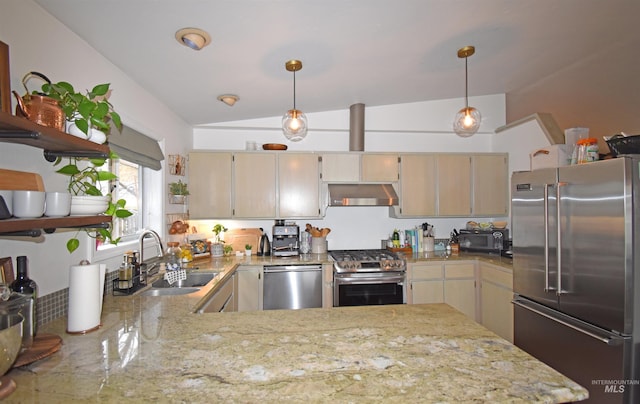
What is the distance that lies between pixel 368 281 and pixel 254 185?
1666 mm

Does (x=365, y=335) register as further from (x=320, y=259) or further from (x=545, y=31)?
(x=545, y=31)

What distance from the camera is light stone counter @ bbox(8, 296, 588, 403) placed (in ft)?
2.75

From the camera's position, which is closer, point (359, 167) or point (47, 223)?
point (47, 223)

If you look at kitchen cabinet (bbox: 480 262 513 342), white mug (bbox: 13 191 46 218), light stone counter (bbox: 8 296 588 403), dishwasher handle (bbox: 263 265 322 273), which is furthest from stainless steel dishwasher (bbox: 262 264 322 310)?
white mug (bbox: 13 191 46 218)

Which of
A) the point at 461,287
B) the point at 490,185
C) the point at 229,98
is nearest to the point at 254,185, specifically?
the point at 229,98

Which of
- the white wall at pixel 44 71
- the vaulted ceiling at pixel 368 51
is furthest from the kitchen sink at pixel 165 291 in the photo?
the vaulted ceiling at pixel 368 51

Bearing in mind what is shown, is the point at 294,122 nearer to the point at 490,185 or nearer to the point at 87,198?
the point at 87,198

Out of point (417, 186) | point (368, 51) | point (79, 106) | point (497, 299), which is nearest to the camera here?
point (79, 106)

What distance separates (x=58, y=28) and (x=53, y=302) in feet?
4.52

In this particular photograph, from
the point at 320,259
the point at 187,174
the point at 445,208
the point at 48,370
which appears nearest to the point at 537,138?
the point at 445,208

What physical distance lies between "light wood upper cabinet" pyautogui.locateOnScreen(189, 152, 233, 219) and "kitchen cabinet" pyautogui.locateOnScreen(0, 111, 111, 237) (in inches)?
77.5

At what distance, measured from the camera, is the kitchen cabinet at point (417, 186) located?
3574 millimetres

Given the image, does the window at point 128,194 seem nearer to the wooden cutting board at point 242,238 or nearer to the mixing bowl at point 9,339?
the wooden cutting board at point 242,238

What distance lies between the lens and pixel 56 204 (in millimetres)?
1097
